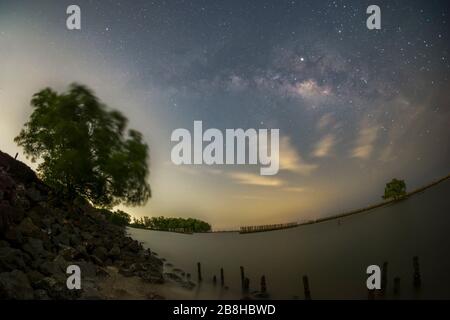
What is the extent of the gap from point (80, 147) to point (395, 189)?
171309mm

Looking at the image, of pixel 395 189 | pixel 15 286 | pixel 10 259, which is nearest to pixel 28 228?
pixel 10 259

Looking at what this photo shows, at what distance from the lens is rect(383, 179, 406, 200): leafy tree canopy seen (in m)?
156

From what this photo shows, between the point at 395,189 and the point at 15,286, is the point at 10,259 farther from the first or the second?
the point at 395,189

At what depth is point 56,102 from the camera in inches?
947

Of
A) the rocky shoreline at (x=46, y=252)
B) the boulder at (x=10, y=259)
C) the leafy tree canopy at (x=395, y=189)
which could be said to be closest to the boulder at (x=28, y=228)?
the rocky shoreline at (x=46, y=252)

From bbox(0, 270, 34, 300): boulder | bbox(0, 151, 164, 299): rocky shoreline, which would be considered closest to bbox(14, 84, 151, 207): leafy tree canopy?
bbox(0, 151, 164, 299): rocky shoreline

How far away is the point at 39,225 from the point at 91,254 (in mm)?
3954

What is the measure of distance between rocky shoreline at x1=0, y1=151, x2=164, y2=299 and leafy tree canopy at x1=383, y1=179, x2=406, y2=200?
547ft

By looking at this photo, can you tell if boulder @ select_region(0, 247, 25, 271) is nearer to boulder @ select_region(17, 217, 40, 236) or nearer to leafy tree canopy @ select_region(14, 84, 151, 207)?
boulder @ select_region(17, 217, 40, 236)

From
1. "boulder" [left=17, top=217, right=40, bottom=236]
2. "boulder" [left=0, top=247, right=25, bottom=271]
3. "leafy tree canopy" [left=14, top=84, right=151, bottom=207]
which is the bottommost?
"boulder" [left=0, top=247, right=25, bottom=271]

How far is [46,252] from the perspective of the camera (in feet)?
47.2

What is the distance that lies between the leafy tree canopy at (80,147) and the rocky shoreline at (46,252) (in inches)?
73.2

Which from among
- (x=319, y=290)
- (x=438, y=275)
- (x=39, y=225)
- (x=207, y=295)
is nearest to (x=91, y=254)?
(x=39, y=225)
